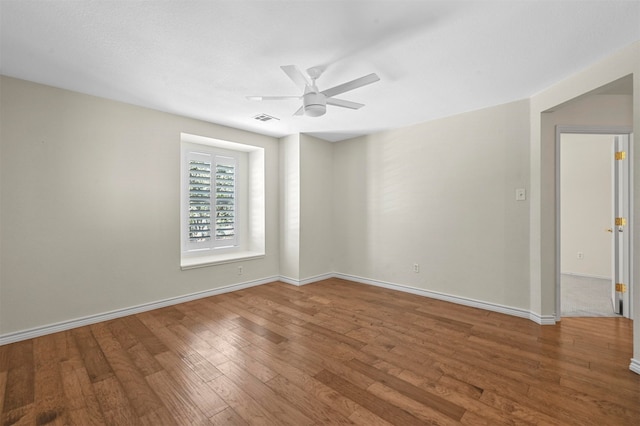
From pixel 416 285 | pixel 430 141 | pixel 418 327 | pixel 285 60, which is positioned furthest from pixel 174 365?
pixel 430 141

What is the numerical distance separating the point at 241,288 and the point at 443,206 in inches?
132

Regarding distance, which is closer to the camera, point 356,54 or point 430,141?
point 356,54

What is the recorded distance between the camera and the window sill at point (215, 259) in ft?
12.8

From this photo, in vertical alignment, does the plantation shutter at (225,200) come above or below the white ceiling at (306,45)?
below

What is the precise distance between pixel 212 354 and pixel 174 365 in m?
0.30

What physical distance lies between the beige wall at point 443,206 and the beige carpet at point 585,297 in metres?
0.89

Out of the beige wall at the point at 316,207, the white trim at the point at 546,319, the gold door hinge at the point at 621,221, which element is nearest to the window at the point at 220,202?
the beige wall at the point at 316,207

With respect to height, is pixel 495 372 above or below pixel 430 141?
below

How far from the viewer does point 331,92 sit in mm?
2457

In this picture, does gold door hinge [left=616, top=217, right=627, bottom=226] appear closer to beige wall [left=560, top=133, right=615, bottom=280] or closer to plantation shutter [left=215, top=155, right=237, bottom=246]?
beige wall [left=560, top=133, right=615, bottom=280]

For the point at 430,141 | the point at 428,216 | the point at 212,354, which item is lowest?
the point at 212,354

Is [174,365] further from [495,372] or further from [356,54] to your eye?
[356,54]

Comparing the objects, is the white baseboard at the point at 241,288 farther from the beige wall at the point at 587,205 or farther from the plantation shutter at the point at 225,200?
the beige wall at the point at 587,205

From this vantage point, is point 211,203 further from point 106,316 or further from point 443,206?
point 443,206
